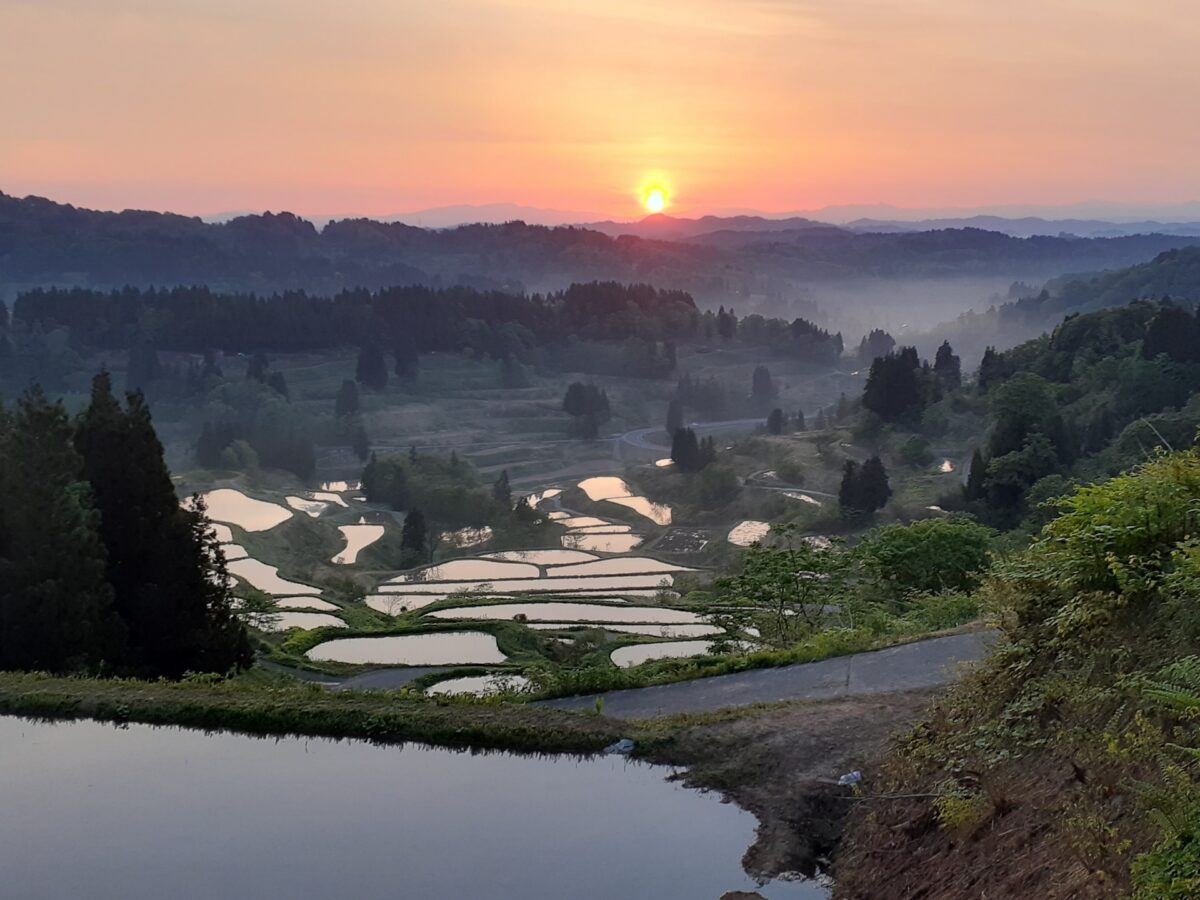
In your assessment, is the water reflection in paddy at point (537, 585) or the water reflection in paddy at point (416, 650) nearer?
the water reflection in paddy at point (416, 650)

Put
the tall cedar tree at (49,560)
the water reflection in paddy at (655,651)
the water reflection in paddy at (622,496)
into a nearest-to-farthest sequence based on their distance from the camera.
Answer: the tall cedar tree at (49,560)
the water reflection in paddy at (655,651)
the water reflection in paddy at (622,496)

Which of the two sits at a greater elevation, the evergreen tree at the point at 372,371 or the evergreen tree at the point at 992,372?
the evergreen tree at the point at 372,371

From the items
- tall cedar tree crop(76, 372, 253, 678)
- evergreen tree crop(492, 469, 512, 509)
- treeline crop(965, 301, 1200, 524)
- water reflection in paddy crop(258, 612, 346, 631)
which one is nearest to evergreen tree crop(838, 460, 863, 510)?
treeline crop(965, 301, 1200, 524)

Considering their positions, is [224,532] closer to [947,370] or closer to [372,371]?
[947,370]

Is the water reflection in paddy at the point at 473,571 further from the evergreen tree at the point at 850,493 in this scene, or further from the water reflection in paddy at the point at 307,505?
the water reflection in paddy at the point at 307,505

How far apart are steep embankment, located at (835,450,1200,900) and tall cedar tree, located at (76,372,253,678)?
12660 millimetres

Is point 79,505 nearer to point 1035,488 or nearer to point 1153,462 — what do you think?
point 1153,462

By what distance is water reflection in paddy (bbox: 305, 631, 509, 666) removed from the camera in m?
24.4

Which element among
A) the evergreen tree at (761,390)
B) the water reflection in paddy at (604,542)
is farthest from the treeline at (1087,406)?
the evergreen tree at (761,390)

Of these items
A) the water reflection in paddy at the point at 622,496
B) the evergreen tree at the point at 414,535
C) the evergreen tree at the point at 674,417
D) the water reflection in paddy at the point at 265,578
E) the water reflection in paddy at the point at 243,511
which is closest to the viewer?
the water reflection in paddy at the point at 265,578

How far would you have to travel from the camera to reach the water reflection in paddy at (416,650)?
2437 cm

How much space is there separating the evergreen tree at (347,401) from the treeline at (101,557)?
4394 inches

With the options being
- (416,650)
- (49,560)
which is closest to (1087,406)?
(416,650)

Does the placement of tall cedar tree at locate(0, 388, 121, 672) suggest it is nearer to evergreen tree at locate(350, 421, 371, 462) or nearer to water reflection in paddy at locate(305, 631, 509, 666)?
water reflection in paddy at locate(305, 631, 509, 666)
